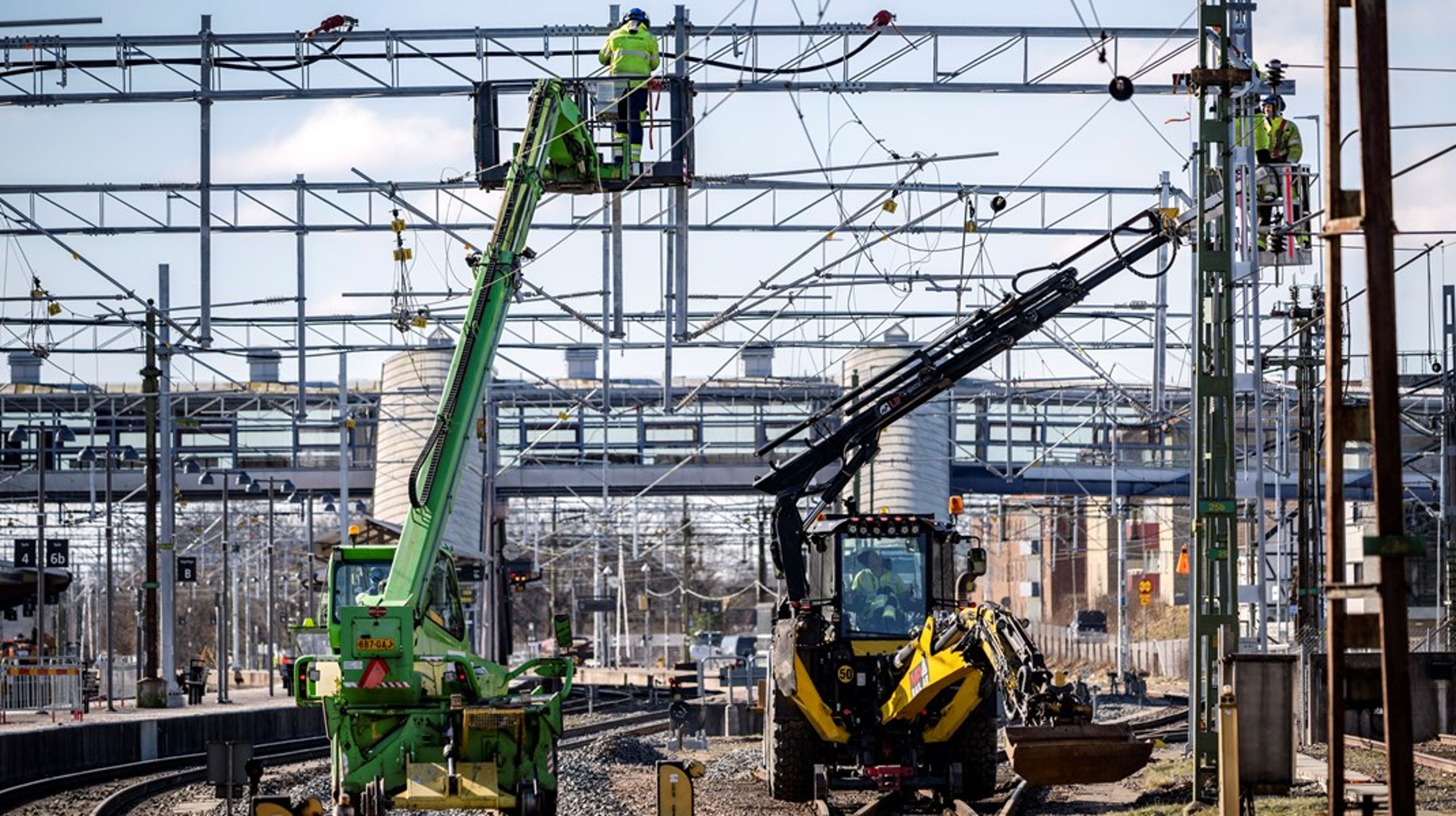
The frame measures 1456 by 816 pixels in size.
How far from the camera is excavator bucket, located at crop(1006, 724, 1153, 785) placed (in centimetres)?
1579

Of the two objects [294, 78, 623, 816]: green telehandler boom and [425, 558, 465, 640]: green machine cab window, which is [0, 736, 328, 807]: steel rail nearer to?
[425, 558, 465, 640]: green machine cab window

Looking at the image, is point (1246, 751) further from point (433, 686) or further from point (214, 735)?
point (214, 735)

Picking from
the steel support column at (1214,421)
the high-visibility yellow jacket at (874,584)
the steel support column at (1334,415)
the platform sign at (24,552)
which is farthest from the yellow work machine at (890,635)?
the platform sign at (24,552)

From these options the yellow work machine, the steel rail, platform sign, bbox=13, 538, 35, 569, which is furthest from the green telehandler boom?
platform sign, bbox=13, 538, 35, 569

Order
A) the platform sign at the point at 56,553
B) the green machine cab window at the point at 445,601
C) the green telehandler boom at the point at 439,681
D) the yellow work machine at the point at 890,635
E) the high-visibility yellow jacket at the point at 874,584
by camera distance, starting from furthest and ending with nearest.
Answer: the platform sign at the point at 56,553 → the high-visibility yellow jacket at the point at 874,584 → the yellow work machine at the point at 890,635 → the green machine cab window at the point at 445,601 → the green telehandler boom at the point at 439,681

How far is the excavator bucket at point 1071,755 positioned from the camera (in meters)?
15.8

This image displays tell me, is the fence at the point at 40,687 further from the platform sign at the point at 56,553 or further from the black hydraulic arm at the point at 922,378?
the black hydraulic arm at the point at 922,378

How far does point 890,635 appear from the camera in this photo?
21094mm

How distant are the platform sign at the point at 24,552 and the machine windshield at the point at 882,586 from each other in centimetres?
3654

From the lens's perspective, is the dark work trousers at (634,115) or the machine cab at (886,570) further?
the dark work trousers at (634,115)

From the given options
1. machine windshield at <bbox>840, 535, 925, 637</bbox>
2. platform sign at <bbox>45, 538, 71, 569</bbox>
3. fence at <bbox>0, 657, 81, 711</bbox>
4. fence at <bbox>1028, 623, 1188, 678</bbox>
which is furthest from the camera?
fence at <bbox>1028, 623, 1188, 678</bbox>

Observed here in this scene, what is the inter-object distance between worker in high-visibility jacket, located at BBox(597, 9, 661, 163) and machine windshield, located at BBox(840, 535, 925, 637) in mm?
6811

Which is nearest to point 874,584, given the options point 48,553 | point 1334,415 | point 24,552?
point 1334,415

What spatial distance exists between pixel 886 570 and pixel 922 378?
2769mm
